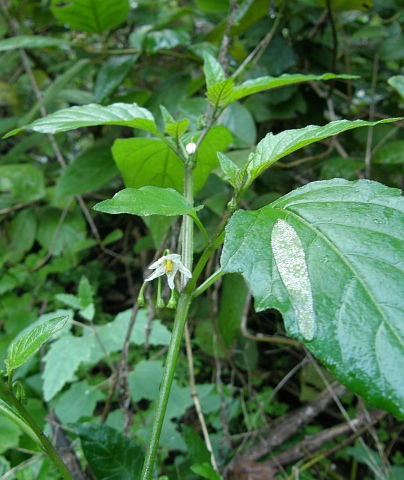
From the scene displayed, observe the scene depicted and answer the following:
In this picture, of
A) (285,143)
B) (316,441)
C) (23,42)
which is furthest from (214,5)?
(316,441)

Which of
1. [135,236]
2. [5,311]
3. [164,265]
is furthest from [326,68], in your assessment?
[5,311]

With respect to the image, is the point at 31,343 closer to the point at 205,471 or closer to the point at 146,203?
the point at 146,203

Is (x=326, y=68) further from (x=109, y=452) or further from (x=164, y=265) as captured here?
(x=109, y=452)

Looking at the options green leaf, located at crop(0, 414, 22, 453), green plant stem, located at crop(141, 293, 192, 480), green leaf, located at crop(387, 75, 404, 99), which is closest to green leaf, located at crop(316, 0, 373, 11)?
green leaf, located at crop(387, 75, 404, 99)

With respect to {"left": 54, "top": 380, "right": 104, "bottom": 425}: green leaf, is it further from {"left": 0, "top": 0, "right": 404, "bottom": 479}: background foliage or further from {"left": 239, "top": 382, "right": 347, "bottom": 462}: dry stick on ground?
{"left": 239, "top": 382, "right": 347, "bottom": 462}: dry stick on ground

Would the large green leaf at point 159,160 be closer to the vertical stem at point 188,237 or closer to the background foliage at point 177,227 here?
the background foliage at point 177,227
